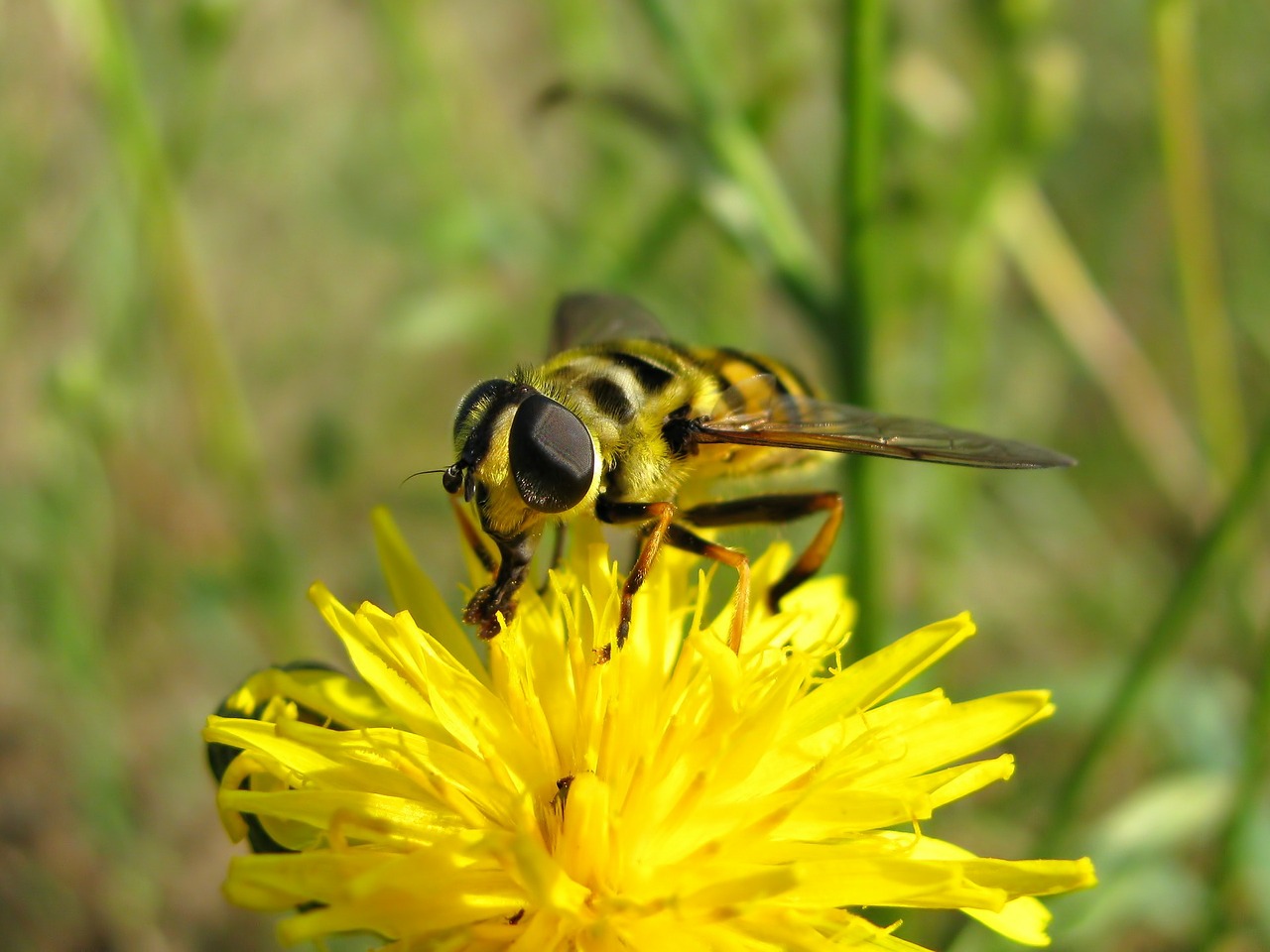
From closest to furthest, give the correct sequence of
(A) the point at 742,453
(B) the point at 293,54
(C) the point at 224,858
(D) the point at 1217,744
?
(A) the point at 742,453
(D) the point at 1217,744
(C) the point at 224,858
(B) the point at 293,54

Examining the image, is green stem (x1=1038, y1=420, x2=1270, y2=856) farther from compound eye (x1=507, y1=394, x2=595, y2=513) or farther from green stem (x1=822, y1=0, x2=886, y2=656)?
compound eye (x1=507, y1=394, x2=595, y2=513)

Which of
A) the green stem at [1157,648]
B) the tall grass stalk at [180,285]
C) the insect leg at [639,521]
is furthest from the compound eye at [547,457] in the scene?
the tall grass stalk at [180,285]

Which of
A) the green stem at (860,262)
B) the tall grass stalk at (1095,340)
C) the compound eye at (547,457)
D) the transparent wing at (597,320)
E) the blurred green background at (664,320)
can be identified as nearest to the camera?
the compound eye at (547,457)

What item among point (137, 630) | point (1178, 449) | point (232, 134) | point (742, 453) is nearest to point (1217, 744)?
point (1178, 449)

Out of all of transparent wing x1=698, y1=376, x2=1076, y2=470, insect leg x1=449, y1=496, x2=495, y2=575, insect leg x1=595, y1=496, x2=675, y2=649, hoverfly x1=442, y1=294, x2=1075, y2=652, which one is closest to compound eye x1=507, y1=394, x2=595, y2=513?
hoverfly x1=442, y1=294, x2=1075, y2=652

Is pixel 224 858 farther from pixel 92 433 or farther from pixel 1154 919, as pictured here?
pixel 1154 919

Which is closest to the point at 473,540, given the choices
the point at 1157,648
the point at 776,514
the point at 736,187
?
the point at 776,514

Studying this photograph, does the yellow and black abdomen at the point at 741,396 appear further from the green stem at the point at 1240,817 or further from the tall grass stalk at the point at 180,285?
the tall grass stalk at the point at 180,285

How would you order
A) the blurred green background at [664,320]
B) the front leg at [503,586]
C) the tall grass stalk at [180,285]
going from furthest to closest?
1. the tall grass stalk at [180,285]
2. the blurred green background at [664,320]
3. the front leg at [503,586]
